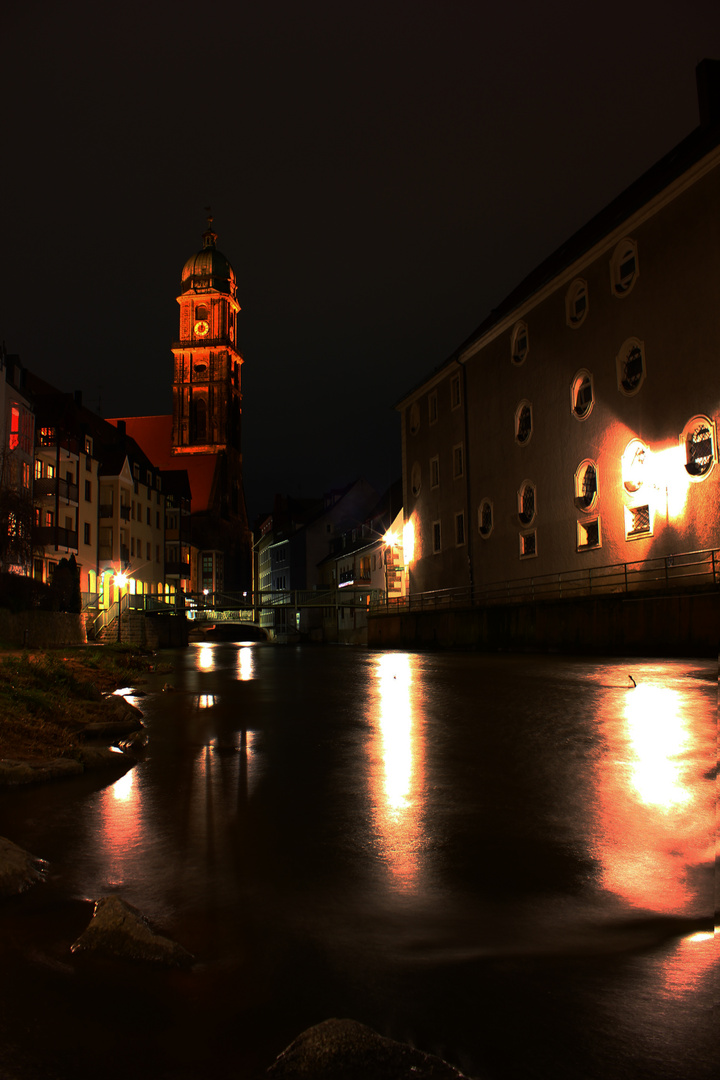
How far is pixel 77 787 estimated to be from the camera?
6.69 m

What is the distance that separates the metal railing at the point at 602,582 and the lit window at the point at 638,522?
1.01 m

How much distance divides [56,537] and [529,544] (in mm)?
27736

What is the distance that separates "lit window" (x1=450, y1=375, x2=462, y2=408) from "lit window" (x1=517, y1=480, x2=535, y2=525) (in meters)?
9.37

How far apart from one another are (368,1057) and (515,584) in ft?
115

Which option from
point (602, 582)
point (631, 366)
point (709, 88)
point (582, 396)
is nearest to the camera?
point (631, 366)

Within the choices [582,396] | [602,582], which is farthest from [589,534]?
[582,396]

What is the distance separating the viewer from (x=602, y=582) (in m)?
29.2

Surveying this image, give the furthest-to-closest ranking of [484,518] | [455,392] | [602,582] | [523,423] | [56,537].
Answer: [56,537]
[455,392]
[484,518]
[523,423]
[602,582]

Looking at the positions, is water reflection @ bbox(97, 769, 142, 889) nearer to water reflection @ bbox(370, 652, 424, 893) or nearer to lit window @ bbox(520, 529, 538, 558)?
water reflection @ bbox(370, 652, 424, 893)

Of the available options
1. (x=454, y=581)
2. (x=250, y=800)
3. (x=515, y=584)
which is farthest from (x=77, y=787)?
(x=454, y=581)

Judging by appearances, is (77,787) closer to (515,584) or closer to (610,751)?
(610,751)

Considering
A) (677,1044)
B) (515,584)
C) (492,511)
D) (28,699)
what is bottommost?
(677,1044)

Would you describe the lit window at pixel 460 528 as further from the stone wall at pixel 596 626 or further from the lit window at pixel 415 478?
the stone wall at pixel 596 626

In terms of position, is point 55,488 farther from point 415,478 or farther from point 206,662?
point 206,662
